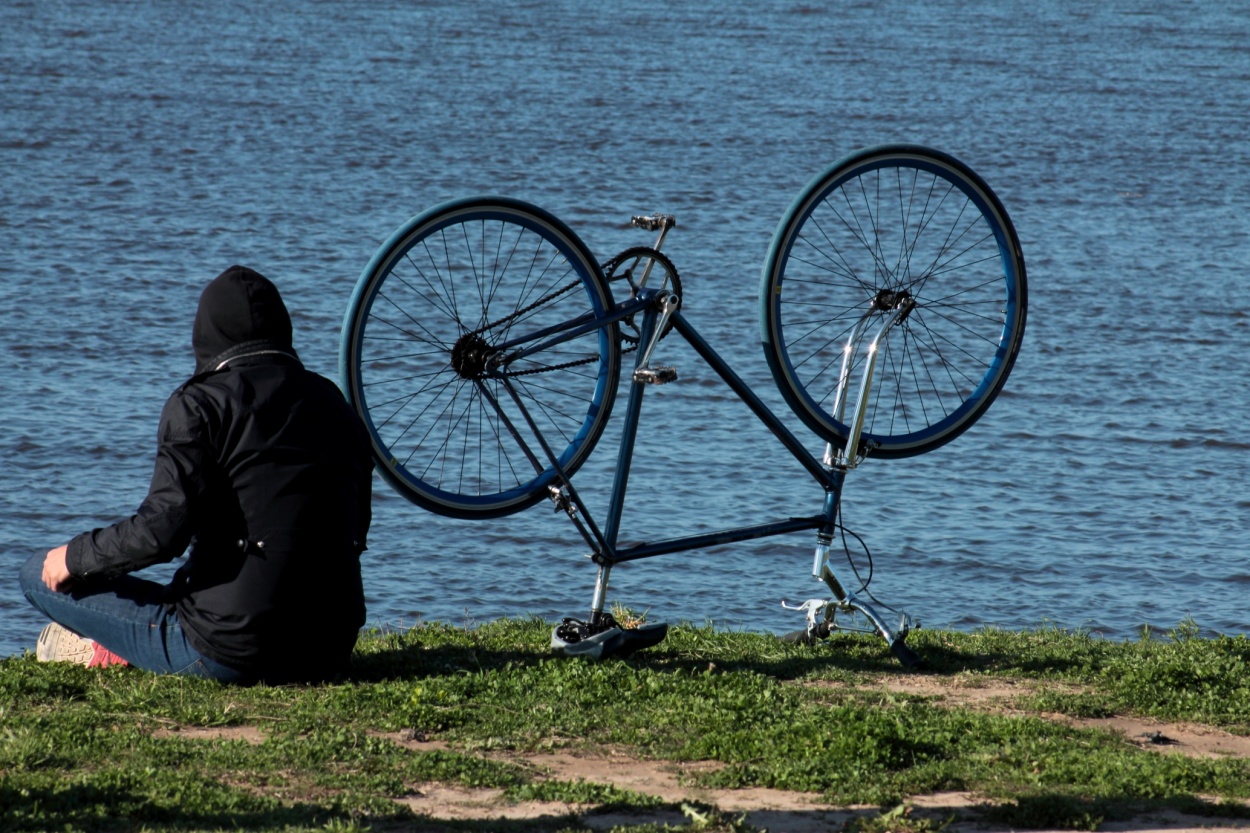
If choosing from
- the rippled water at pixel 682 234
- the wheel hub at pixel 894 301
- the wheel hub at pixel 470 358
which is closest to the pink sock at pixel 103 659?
the wheel hub at pixel 470 358

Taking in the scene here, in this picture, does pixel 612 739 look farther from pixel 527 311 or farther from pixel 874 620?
pixel 527 311

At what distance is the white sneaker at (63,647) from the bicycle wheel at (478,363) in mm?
1266

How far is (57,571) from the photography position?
5.59 metres

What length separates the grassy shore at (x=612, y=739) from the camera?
4566mm

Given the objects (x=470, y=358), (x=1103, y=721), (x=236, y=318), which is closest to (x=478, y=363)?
(x=470, y=358)

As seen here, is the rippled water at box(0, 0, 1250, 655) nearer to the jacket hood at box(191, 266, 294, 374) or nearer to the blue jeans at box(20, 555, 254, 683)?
the blue jeans at box(20, 555, 254, 683)

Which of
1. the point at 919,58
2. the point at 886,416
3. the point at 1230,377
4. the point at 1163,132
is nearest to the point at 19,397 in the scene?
the point at 886,416

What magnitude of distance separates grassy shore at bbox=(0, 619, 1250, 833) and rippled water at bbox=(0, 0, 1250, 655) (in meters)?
3.11

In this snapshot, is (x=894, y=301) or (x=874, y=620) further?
(x=894, y=301)

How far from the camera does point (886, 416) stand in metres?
13.2

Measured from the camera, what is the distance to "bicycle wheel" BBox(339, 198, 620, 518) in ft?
19.7

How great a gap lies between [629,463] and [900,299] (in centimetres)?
136

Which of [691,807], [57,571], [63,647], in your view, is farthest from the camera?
[63,647]

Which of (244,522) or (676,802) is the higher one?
(244,522)
